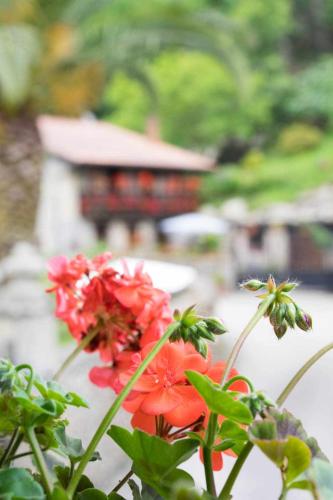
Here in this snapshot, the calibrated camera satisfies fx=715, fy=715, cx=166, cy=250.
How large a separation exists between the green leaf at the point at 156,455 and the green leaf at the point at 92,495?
1 centimetres

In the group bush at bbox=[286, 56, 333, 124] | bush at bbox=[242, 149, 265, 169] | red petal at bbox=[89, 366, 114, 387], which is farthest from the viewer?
bush at bbox=[286, 56, 333, 124]

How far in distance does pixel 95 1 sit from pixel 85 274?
4230 mm

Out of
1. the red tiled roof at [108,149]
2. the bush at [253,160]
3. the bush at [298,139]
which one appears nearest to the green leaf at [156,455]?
the red tiled roof at [108,149]

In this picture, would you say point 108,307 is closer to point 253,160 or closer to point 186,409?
point 186,409

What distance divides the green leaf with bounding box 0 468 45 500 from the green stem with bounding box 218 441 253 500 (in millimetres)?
47

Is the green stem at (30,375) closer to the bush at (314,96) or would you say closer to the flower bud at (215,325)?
the flower bud at (215,325)

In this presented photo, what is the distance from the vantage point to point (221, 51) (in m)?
A: 4.17

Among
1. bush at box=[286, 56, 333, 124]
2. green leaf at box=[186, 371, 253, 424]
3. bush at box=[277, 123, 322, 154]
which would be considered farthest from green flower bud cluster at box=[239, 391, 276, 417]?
bush at box=[286, 56, 333, 124]

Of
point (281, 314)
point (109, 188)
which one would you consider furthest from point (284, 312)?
point (109, 188)

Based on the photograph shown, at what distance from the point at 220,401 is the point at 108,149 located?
995 cm

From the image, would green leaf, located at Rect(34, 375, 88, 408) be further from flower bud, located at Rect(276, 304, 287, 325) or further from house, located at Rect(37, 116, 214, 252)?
house, located at Rect(37, 116, 214, 252)

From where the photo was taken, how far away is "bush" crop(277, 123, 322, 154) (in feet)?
38.6

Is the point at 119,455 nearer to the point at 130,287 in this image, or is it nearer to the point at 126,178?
the point at 130,287

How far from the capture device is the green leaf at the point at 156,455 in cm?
19
